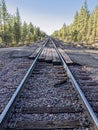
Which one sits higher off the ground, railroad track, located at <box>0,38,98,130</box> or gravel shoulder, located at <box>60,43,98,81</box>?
railroad track, located at <box>0,38,98,130</box>

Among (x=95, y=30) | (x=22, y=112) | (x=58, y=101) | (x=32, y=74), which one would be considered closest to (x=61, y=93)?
(x=58, y=101)

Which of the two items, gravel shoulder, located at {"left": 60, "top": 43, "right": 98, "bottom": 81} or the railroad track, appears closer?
the railroad track

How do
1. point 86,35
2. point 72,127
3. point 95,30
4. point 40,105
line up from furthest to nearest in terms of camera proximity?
point 86,35, point 95,30, point 40,105, point 72,127

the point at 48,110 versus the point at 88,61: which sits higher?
the point at 48,110

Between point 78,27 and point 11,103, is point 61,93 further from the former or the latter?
point 78,27

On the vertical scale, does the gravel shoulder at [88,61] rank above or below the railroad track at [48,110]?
below

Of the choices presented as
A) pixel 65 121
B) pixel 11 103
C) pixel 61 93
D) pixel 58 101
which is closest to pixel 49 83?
pixel 61 93

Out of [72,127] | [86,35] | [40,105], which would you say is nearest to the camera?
[72,127]

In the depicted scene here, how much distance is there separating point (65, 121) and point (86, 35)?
89006 mm

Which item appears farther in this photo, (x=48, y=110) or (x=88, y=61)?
(x=88, y=61)

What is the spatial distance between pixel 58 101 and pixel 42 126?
4.67 feet

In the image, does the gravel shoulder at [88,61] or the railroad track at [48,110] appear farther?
the gravel shoulder at [88,61]

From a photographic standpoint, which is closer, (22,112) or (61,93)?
(22,112)

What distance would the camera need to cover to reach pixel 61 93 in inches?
244
